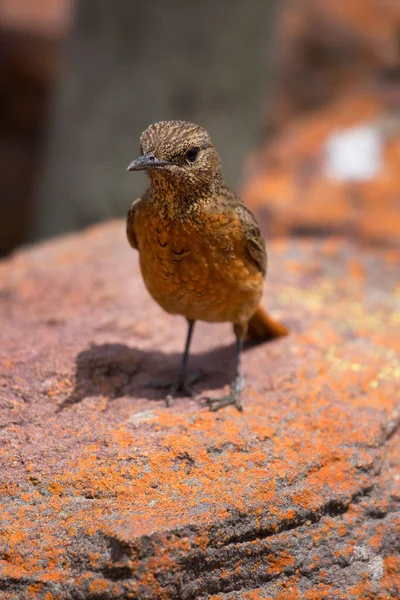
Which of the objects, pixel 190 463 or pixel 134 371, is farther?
pixel 134 371

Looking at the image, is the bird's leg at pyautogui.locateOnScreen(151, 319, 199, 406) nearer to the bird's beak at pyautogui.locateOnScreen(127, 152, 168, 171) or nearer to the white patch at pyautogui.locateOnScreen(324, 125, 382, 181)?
the bird's beak at pyautogui.locateOnScreen(127, 152, 168, 171)

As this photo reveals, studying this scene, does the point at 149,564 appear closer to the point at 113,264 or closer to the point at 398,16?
the point at 113,264

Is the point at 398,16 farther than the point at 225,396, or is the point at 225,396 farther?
the point at 398,16

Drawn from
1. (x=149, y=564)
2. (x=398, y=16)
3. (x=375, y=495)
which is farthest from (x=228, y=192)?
(x=398, y=16)

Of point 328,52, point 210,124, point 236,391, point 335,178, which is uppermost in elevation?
point 328,52

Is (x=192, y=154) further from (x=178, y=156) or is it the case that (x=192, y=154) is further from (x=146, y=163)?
(x=146, y=163)

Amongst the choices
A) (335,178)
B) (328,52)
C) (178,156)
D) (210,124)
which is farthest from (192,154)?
(328,52)

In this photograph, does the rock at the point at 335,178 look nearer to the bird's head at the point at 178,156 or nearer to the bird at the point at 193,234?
the bird at the point at 193,234
